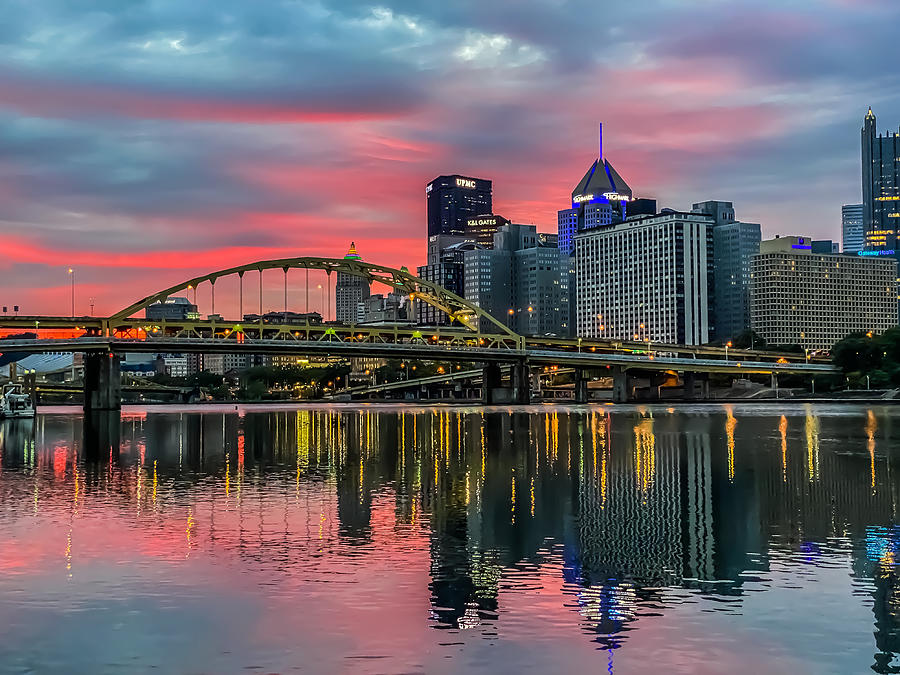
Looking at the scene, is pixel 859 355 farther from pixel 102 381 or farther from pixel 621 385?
pixel 102 381

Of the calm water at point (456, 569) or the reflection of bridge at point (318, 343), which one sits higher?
the reflection of bridge at point (318, 343)

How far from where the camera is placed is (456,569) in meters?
20.5

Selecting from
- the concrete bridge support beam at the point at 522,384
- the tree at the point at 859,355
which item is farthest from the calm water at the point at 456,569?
the tree at the point at 859,355

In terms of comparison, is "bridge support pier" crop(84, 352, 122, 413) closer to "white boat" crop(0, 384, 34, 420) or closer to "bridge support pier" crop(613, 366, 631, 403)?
"white boat" crop(0, 384, 34, 420)

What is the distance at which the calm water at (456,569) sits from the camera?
1466cm

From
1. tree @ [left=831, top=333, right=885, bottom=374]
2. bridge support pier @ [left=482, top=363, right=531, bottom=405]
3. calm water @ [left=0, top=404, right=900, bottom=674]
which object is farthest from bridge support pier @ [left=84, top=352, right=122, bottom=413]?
tree @ [left=831, top=333, right=885, bottom=374]

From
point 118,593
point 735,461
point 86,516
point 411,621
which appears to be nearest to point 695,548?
point 411,621

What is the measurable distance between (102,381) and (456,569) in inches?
5213

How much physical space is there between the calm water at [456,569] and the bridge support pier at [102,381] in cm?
10277

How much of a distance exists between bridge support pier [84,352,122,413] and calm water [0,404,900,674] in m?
Result: 103

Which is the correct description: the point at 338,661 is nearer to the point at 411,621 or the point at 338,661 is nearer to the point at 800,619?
the point at 411,621

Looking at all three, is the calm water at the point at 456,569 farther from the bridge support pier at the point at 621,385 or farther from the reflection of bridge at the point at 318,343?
the bridge support pier at the point at 621,385

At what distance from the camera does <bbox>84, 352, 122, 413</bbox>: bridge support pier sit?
465 feet

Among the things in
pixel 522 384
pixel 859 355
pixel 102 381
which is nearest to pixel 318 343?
pixel 102 381
